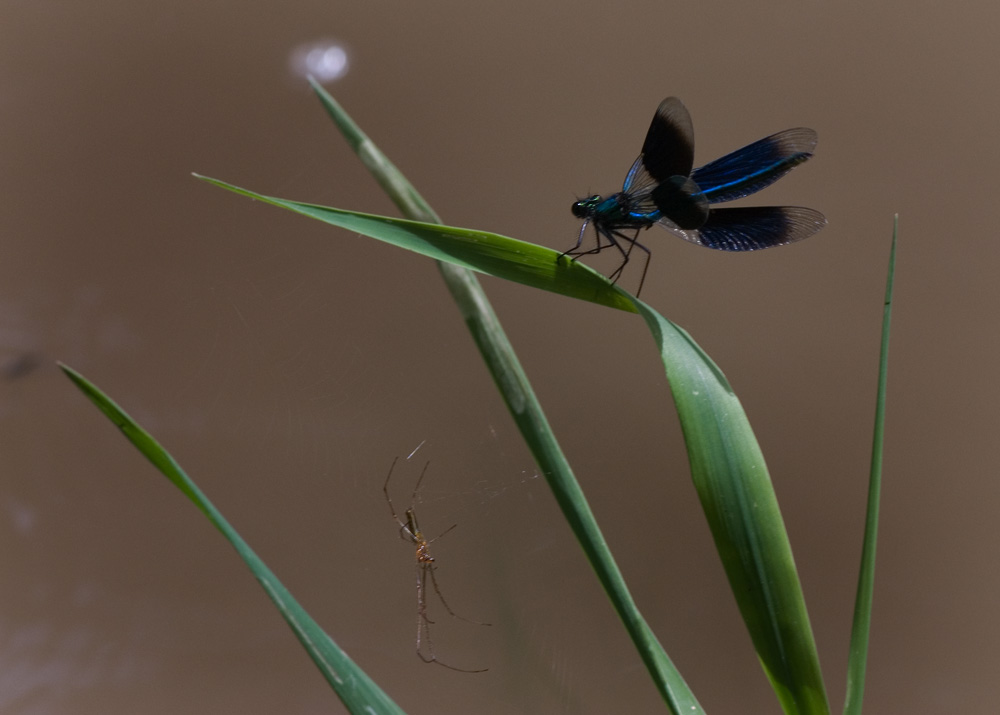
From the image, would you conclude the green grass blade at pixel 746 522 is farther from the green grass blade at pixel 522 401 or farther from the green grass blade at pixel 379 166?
the green grass blade at pixel 379 166

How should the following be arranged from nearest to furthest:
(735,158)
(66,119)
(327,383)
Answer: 1. (735,158)
2. (327,383)
3. (66,119)

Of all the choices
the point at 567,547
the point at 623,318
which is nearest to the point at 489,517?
the point at 567,547

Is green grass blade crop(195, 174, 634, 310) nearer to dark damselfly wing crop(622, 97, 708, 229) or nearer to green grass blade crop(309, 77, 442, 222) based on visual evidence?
green grass blade crop(309, 77, 442, 222)

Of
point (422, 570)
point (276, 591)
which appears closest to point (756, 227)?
point (276, 591)

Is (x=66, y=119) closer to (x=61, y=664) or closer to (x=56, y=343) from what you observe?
(x=56, y=343)

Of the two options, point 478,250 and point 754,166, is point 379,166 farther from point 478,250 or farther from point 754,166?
point 754,166

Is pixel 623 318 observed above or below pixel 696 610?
above

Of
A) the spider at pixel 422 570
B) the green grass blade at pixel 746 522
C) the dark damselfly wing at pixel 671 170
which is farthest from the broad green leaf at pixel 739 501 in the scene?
the spider at pixel 422 570
